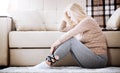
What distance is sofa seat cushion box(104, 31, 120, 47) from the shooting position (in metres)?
2.82

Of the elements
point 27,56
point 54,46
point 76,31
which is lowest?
point 27,56

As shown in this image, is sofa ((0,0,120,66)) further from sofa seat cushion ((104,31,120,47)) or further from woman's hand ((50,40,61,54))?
woman's hand ((50,40,61,54))

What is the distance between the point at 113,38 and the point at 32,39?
3.09 feet

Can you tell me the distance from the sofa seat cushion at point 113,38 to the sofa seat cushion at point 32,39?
552 mm

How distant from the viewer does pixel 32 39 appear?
3008 millimetres

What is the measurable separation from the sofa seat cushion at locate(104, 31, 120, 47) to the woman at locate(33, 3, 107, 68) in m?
0.31

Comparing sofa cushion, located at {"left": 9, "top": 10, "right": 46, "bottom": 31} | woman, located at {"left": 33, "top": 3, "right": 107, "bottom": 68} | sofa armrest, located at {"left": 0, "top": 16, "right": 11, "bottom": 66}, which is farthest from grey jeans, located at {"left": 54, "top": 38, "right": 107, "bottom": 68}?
sofa cushion, located at {"left": 9, "top": 10, "right": 46, "bottom": 31}

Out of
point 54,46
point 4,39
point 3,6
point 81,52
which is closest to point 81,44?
point 81,52

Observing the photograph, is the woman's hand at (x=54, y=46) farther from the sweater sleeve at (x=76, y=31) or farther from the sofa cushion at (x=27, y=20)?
the sofa cushion at (x=27, y=20)

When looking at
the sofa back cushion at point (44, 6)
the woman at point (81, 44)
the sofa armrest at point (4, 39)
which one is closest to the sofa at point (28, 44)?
the sofa armrest at point (4, 39)

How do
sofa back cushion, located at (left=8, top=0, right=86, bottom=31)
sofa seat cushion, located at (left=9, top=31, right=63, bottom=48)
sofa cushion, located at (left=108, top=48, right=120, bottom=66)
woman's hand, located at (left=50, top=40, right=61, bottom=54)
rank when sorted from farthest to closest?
1. sofa back cushion, located at (left=8, top=0, right=86, bottom=31)
2. sofa seat cushion, located at (left=9, top=31, right=63, bottom=48)
3. sofa cushion, located at (left=108, top=48, right=120, bottom=66)
4. woman's hand, located at (left=50, top=40, right=61, bottom=54)

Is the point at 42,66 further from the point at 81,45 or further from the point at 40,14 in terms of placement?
the point at 40,14

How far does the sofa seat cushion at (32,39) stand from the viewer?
298cm

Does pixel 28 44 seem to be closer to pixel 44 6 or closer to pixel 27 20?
pixel 27 20
